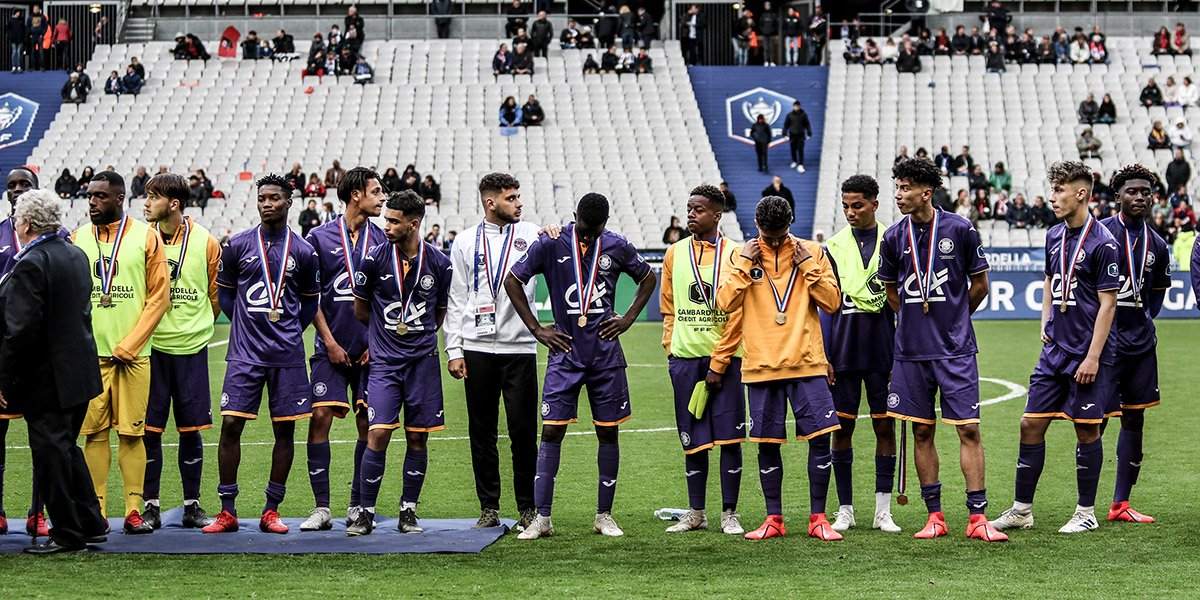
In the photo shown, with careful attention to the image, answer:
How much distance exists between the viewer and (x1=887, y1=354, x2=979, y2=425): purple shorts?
8.41 meters

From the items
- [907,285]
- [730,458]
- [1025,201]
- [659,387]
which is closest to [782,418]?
[730,458]

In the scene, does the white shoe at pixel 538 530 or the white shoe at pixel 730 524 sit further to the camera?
the white shoe at pixel 730 524

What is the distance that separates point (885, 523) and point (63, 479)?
476cm

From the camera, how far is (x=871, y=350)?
358 inches

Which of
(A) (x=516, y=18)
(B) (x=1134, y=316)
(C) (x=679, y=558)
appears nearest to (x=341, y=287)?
(C) (x=679, y=558)

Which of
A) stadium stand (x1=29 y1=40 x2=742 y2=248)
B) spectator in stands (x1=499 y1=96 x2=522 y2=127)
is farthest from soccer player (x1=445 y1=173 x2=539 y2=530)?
spectator in stands (x1=499 y1=96 x2=522 y2=127)

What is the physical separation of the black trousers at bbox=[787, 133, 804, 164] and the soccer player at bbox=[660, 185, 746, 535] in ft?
94.0

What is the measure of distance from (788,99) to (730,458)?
31768 millimetres

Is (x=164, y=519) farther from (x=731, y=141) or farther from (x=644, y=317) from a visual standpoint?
(x=731, y=141)

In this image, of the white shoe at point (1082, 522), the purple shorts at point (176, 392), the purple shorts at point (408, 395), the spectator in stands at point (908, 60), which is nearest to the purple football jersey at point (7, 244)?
the purple shorts at point (176, 392)

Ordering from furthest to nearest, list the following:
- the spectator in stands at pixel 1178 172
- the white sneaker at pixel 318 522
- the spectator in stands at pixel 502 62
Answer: the spectator in stands at pixel 502 62, the spectator in stands at pixel 1178 172, the white sneaker at pixel 318 522

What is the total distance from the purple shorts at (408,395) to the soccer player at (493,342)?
0.20m

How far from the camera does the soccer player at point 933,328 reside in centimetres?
842

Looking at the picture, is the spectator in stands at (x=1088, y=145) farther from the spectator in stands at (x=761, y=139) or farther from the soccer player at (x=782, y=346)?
the soccer player at (x=782, y=346)
